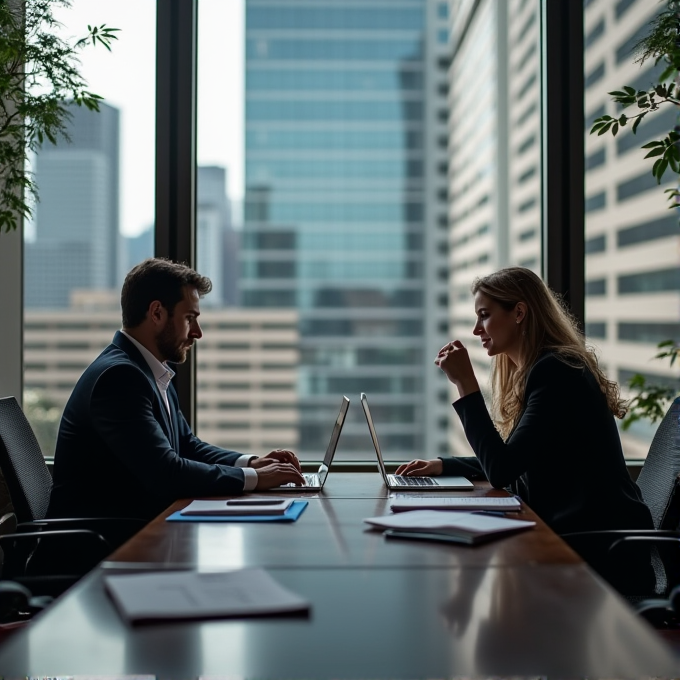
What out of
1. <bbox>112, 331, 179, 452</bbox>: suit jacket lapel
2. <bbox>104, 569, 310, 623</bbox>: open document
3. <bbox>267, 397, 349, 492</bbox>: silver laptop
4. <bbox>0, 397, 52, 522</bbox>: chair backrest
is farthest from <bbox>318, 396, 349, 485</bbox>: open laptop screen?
<bbox>104, 569, 310, 623</bbox>: open document

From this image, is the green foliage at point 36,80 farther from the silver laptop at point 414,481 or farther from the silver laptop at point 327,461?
the silver laptop at point 414,481

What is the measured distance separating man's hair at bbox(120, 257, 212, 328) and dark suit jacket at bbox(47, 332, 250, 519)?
221 mm

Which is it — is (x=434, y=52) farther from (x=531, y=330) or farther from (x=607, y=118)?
(x=531, y=330)

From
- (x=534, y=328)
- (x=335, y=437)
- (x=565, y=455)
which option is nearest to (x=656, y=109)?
(x=534, y=328)

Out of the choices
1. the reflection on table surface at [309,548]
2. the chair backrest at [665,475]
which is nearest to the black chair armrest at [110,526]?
the reflection on table surface at [309,548]

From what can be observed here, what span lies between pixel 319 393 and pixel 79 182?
4598 millimetres

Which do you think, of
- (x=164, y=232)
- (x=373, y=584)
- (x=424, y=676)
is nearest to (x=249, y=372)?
(x=164, y=232)

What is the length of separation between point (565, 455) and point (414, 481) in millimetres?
478

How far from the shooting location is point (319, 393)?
26.8 feet

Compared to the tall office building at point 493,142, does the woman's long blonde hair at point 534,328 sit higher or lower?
lower

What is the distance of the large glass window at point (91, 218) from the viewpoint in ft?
11.9

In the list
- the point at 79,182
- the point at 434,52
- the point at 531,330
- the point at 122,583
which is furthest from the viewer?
the point at 434,52

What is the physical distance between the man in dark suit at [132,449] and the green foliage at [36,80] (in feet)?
2.23

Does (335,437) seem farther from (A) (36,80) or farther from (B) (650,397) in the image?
(A) (36,80)
